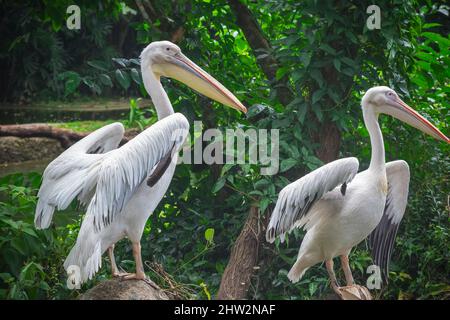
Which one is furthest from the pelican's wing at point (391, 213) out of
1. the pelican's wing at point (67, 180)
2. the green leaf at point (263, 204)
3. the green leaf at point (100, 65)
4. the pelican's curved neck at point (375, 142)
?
the green leaf at point (100, 65)

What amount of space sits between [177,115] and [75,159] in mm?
715

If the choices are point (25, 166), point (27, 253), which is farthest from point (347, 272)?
point (25, 166)

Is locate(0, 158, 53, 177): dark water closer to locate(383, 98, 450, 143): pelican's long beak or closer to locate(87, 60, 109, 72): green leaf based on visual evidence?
locate(87, 60, 109, 72): green leaf

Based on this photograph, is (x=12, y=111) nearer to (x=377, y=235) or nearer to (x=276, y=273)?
(x=276, y=273)

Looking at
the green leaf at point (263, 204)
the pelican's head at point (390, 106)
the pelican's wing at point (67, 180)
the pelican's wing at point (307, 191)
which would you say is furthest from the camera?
the green leaf at point (263, 204)

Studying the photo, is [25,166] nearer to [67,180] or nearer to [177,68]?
[177,68]

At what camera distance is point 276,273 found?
6.55 m

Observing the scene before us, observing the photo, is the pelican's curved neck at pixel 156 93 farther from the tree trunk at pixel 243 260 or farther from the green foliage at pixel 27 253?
the tree trunk at pixel 243 260

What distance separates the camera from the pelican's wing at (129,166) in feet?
14.5

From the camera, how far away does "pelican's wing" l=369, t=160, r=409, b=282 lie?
17.6 feet

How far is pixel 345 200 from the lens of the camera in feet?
16.6

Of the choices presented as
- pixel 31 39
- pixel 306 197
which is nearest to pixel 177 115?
pixel 306 197

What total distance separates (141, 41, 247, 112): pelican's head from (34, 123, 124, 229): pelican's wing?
0.66 meters

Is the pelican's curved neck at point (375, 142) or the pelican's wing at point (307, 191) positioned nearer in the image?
the pelican's wing at point (307, 191)
